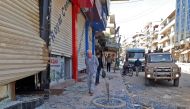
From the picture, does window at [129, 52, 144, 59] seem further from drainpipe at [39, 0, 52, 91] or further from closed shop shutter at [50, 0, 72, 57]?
drainpipe at [39, 0, 52, 91]

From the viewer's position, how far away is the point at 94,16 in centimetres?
2178

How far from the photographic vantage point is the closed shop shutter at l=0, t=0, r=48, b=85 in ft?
18.6

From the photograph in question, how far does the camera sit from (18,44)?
6359 mm

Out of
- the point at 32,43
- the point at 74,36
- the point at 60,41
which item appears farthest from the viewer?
the point at 74,36

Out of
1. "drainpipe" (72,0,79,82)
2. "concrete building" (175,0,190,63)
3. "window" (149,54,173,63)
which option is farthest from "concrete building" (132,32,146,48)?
"drainpipe" (72,0,79,82)

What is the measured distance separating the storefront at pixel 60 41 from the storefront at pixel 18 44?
3371 mm

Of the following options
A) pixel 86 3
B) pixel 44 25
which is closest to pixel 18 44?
pixel 44 25

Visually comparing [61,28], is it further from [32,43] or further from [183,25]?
[183,25]

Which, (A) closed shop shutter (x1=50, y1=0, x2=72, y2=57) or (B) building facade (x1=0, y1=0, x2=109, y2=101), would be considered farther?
(A) closed shop shutter (x1=50, y1=0, x2=72, y2=57)

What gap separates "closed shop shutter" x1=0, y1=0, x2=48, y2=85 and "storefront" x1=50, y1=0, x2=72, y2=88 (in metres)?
3.35

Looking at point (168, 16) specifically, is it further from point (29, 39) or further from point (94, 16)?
point (29, 39)

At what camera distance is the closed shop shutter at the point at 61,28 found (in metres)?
11.9

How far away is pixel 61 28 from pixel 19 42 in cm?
686

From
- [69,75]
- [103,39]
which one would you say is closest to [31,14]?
[69,75]
